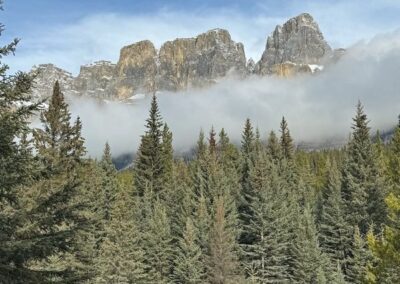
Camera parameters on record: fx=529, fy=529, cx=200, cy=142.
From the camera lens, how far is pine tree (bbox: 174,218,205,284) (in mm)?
43688

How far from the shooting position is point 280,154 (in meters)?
75.2

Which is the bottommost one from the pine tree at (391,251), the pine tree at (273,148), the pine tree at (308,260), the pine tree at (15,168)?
the pine tree at (308,260)

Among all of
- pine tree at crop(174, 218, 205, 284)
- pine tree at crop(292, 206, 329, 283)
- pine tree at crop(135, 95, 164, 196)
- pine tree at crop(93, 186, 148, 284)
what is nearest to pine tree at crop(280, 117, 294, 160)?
pine tree at crop(135, 95, 164, 196)

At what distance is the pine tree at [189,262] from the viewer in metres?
43.7

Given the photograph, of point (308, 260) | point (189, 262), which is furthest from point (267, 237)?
point (189, 262)

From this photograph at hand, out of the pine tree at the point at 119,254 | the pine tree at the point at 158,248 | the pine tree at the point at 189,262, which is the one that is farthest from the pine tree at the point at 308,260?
the pine tree at the point at 119,254

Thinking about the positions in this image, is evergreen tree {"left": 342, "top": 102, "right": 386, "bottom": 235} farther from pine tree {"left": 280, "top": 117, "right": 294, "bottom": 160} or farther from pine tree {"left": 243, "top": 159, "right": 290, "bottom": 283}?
pine tree {"left": 280, "top": 117, "right": 294, "bottom": 160}

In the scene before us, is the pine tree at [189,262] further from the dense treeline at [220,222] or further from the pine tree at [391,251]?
the pine tree at [391,251]

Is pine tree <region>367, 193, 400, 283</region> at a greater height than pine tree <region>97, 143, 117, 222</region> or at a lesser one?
lesser

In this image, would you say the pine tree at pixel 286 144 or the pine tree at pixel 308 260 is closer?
the pine tree at pixel 308 260

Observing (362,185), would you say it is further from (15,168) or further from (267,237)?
(15,168)

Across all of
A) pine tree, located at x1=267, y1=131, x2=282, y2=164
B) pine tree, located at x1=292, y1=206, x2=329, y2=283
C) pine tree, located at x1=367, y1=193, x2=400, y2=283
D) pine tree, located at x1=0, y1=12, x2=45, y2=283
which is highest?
pine tree, located at x1=267, y1=131, x2=282, y2=164

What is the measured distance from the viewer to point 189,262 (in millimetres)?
44000

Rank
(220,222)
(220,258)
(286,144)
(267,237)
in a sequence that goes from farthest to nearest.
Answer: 1. (286,144)
2. (267,237)
3. (220,222)
4. (220,258)
